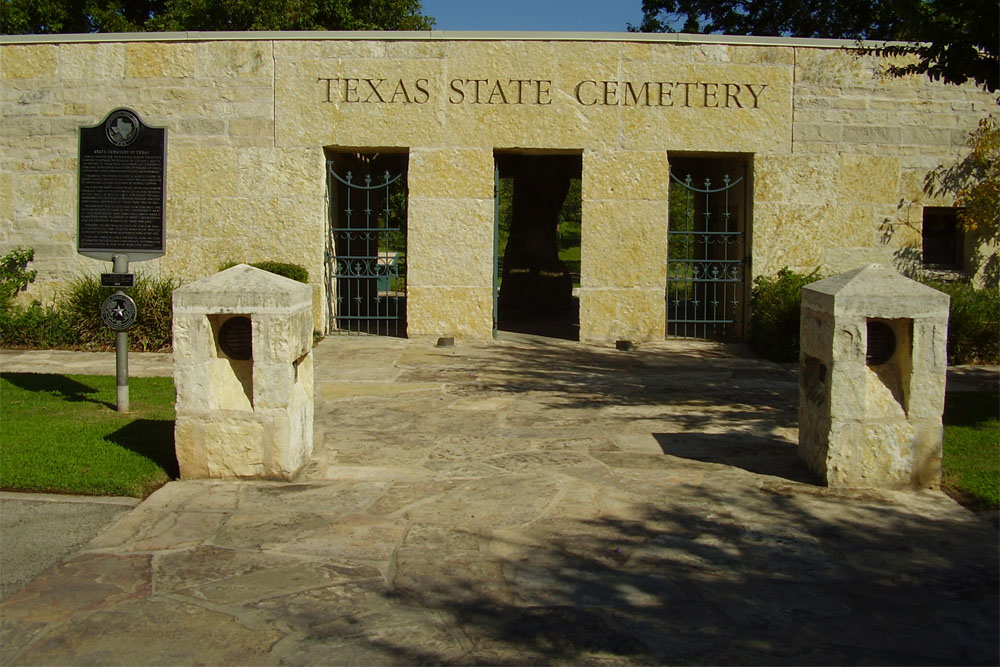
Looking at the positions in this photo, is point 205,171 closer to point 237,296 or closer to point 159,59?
point 159,59

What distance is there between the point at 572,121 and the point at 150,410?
5.81 meters

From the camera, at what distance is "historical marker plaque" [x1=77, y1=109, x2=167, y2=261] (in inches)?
292

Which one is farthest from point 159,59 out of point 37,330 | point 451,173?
point 451,173

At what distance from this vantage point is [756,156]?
36.8 ft

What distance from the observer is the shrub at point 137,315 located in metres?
10.5

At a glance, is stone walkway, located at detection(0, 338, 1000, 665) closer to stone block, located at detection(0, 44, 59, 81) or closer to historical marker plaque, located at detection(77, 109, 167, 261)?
historical marker plaque, located at detection(77, 109, 167, 261)

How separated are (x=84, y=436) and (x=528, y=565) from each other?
3.52m

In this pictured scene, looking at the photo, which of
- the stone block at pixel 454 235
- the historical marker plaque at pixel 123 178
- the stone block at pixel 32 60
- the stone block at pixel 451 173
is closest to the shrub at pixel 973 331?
the stone block at pixel 454 235

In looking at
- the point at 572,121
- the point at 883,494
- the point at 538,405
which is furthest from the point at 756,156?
the point at 883,494

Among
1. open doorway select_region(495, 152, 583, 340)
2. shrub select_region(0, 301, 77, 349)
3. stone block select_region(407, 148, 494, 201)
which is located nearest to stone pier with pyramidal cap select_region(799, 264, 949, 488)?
stone block select_region(407, 148, 494, 201)

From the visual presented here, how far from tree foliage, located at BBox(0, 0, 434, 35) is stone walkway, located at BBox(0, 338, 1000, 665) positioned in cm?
1372

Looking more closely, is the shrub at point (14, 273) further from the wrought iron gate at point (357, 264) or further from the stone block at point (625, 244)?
the stone block at point (625, 244)

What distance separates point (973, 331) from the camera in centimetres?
1008

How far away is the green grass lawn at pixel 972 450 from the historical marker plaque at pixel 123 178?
5630 mm
